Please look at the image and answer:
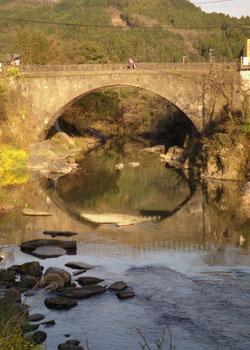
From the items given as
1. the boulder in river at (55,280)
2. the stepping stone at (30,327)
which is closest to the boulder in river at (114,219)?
the boulder in river at (55,280)

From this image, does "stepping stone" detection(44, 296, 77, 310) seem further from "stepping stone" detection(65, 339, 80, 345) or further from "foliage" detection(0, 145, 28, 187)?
"foliage" detection(0, 145, 28, 187)

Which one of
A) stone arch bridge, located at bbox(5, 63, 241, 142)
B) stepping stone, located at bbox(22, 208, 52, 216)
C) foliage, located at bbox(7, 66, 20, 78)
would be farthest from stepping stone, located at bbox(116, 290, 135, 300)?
foliage, located at bbox(7, 66, 20, 78)

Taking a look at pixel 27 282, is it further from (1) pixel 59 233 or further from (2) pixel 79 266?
(1) pixel 59 233

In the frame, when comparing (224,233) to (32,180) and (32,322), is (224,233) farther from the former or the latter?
(32,180)

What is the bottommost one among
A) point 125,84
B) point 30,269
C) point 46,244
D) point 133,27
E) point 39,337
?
point 39,337

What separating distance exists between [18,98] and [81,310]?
30.4 m

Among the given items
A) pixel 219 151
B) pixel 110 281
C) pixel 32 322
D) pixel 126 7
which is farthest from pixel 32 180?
pixel 126 7

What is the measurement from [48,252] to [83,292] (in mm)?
4672

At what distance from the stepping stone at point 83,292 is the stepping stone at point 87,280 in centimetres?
50

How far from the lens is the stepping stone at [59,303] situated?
708 inches

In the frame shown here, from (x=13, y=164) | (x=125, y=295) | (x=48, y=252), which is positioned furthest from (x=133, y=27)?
(x=125, y=295)

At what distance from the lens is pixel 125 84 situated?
144 feet

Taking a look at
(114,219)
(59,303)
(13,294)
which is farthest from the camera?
(114,219)

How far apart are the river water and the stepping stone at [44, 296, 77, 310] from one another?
231mm
